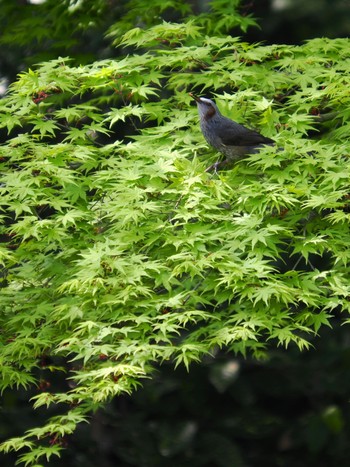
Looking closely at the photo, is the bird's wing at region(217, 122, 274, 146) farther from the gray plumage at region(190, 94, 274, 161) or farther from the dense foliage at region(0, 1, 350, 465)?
the dense foliage at region(0, 1, 350, 465)

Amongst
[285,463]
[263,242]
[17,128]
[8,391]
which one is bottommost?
[285,463]

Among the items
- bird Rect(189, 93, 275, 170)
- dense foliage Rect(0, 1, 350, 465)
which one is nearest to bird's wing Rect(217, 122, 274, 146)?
bird Rect(189, 93, 275, 170)

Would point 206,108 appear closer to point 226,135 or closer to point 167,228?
point 226,135

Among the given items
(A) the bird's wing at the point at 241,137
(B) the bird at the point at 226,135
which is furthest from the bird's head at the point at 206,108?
(A) the bird's wing at the point at 241,137

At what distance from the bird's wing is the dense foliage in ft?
0.34

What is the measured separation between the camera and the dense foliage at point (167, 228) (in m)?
4.26

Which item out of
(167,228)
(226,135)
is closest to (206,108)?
(226,135)

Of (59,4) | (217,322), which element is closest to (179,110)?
(217,322)

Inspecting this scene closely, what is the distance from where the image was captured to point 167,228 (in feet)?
14.7

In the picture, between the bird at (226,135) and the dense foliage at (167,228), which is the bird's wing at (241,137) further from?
the dense foliage at (167,228)

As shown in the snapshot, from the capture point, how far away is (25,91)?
203 inches

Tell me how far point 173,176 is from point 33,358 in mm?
1290

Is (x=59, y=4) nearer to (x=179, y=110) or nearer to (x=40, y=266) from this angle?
(x=179, y=110)

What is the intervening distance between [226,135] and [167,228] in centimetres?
75
